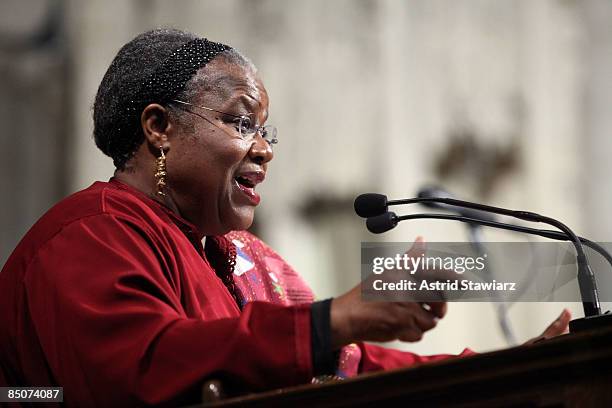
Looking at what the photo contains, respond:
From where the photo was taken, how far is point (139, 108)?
96.4 inches

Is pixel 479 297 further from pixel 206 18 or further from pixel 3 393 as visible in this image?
pixel 206 18

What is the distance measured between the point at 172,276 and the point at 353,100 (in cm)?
333

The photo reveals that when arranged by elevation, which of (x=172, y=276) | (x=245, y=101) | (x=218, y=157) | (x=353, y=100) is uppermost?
(x=353, y=100)

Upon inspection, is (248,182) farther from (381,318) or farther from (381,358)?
(381,318)

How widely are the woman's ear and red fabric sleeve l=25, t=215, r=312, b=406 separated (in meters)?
0.42

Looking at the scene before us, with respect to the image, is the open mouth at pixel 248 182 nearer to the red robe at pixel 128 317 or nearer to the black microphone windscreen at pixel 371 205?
the red robe at pixel 128 317

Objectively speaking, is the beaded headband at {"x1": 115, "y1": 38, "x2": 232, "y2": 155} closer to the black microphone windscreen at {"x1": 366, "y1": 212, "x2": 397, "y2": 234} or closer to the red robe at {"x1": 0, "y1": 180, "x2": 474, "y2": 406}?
the red robe at {"x1": 0, "y1": 180, "x2": 474, "y2": 406}

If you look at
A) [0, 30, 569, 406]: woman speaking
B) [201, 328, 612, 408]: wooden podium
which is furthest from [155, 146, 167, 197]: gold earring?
[201, 328, 612, 408]: wooden podium

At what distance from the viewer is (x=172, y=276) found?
6.82ft

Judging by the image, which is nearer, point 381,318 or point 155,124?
point 381,318

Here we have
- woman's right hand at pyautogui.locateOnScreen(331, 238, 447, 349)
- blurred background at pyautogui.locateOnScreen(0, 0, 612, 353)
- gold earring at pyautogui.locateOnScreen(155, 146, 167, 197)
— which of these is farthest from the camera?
blurred background at pyautogui.locateOnScreen(0, 0, 612, 353)

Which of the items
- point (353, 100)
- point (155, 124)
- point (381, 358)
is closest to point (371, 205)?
point (155, 124)

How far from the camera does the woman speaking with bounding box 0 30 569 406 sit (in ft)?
5.58

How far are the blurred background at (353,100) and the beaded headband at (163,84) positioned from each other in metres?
2.72
